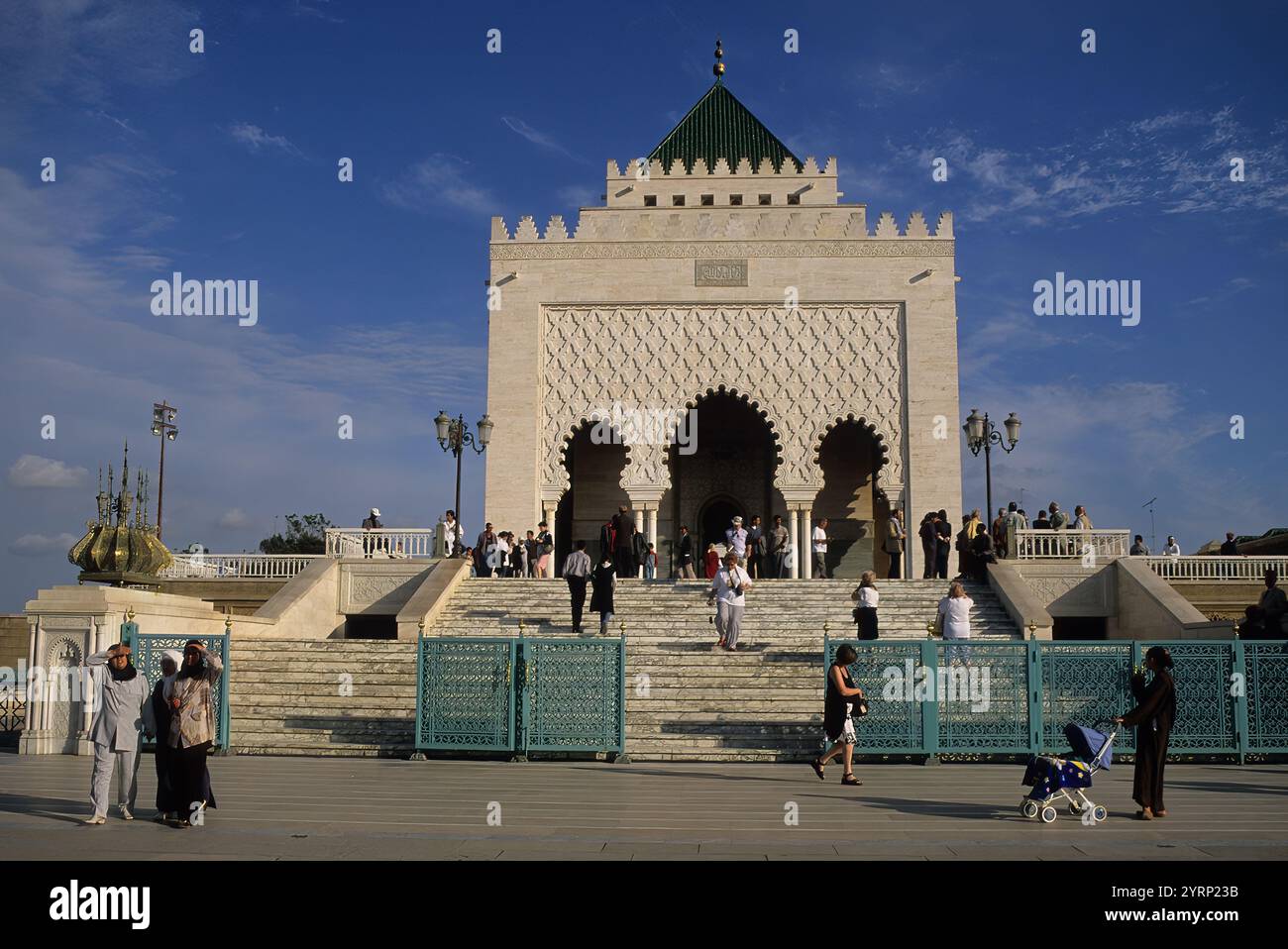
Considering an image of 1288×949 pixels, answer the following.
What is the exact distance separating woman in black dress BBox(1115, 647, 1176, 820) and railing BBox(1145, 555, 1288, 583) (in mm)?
10319

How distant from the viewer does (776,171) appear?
23.2 m

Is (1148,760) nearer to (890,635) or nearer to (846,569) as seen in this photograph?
(890,635)

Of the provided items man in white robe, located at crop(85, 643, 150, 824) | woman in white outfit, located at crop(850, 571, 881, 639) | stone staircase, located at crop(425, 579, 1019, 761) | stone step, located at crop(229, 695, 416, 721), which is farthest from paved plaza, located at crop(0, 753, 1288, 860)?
woman in white outfit, located at crop(850, 571, 881, 639)

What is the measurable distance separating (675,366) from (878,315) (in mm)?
3799

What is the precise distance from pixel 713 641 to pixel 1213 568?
8.24 metres

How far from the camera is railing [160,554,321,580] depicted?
17641 mm

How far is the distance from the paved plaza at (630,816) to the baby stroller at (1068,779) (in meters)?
0.11

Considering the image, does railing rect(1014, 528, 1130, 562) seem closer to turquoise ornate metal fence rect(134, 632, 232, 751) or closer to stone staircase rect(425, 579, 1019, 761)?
stone staircase rect(425, 579, 1019, 761)

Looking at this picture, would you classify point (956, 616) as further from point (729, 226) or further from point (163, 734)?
point (729, 226)

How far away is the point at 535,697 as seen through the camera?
→ 30.8ft

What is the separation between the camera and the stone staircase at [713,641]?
9906 mm

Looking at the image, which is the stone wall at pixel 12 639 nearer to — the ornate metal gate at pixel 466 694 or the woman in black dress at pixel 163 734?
the ornate metal gate at pixel 466 694

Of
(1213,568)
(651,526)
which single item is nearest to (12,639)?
(651,526)
